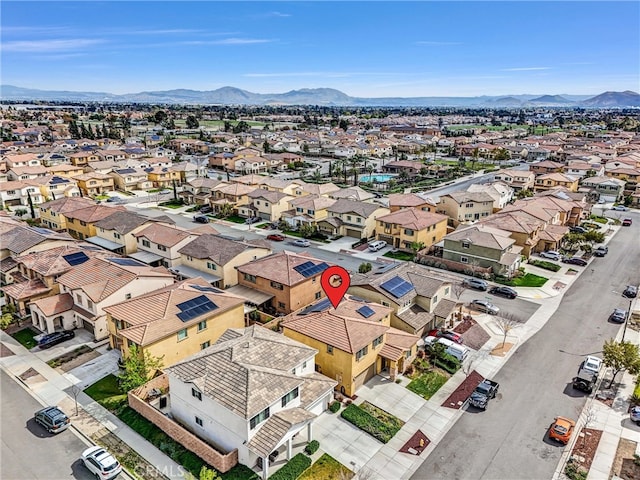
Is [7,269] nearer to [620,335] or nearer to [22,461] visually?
[22,461]

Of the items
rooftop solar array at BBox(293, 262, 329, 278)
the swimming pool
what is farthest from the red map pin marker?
the swimming pool

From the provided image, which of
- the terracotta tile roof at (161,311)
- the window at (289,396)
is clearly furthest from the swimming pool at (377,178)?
the window at (289,396)

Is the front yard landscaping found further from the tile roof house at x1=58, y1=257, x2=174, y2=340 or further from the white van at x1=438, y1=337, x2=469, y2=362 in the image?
the tile roof house at x1=58, y1=257, x2=174, y2=340

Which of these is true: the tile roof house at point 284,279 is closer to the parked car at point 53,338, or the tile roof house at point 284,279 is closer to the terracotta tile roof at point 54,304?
the terracotta tile roof at point 54,304

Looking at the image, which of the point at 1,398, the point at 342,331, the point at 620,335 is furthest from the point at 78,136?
the point at 620,335

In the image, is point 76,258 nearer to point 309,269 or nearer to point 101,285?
point 101,285

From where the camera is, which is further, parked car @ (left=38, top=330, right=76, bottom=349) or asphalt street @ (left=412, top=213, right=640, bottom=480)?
parked car @ (left=38, top=330, right=76, bottom=349)

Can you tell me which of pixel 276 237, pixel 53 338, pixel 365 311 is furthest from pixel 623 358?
pixel 276 237
